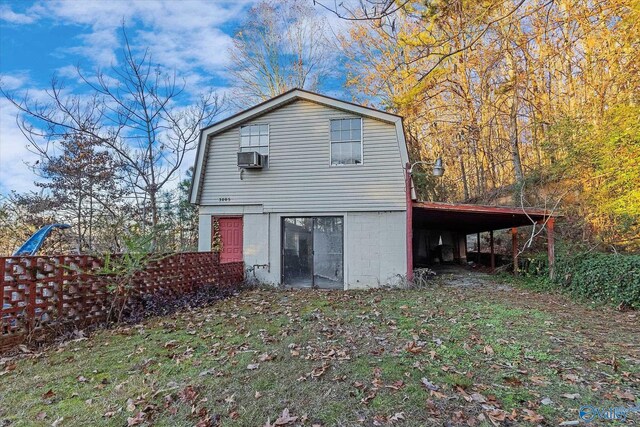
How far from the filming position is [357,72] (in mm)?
17000

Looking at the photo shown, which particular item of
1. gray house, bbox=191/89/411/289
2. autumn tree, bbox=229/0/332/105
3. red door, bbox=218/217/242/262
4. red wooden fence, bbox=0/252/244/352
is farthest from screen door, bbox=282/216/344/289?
autumn tree, bbox=229/0/332/105

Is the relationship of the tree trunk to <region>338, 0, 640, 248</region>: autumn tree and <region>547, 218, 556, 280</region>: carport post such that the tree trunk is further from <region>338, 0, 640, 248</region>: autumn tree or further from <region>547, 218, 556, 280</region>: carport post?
<region>547, 218, 556, 280</region>: carport post

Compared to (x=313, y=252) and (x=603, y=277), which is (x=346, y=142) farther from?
(x=603, y=277)

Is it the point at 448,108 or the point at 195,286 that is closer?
the point at 195,286

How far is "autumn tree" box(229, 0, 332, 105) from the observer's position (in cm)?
2002

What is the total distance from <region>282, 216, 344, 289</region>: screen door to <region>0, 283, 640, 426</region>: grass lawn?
12.9ft

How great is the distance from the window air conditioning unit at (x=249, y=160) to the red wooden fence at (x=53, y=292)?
3936mm

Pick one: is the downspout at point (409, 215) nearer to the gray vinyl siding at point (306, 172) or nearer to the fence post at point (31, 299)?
Answer: the gray vinyl siding at point (306, 172)

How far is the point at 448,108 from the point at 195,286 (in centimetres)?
1342

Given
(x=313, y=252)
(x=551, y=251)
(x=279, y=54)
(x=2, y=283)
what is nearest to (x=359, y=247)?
(x=313, y=252)

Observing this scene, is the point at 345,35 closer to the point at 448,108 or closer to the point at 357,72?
the point at 357,72

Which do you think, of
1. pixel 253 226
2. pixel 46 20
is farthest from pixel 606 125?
pixel 46 20

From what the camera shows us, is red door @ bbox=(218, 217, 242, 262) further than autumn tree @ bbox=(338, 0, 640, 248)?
Yes

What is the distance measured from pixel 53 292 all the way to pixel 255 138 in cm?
667
